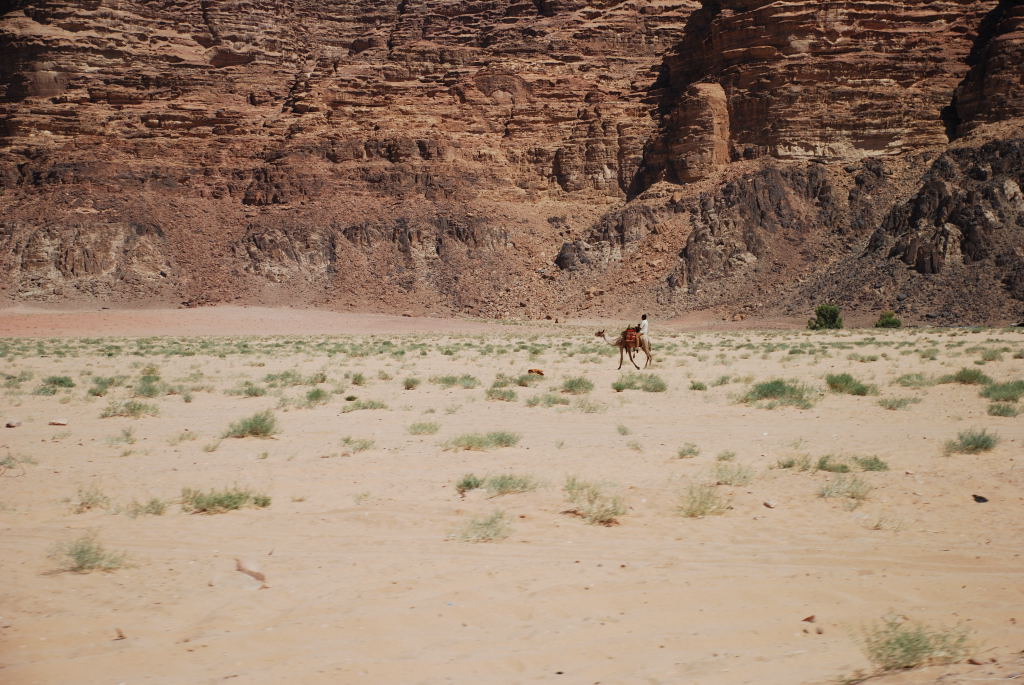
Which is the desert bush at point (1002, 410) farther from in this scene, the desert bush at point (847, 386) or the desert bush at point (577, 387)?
the desert bush at point (577, 387)

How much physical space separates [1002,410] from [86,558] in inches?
489

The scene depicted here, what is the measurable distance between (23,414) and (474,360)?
14.9 m

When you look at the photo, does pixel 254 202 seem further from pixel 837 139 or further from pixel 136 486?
pixel 136 486

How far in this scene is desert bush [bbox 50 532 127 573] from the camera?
591 cm

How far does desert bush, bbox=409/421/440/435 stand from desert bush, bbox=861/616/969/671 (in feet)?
28.3

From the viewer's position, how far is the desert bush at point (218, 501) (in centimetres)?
772

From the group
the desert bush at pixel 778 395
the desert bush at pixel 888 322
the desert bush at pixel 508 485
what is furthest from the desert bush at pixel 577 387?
the desert bush at pixel 888 322

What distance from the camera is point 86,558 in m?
5.91

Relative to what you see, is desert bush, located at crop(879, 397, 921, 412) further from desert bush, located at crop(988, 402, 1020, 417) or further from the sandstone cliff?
the sandstone cliff

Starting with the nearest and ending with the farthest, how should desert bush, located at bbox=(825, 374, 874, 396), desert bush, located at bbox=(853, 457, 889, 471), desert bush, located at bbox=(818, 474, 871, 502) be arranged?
desert bush, located at bbox=(818, 474, 871, 502) → desert bush, located at bbox=(853, 457, 889, 471) → desert bush, located at bbox=(825, 374, 874, 396)

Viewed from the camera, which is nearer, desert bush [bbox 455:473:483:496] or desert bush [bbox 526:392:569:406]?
desert bush [bbox 455:473:483:496]

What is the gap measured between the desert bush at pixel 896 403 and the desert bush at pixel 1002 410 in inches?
53.6

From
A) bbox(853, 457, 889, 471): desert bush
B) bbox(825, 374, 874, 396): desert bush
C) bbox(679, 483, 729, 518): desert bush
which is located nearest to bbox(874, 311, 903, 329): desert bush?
bbox(825, 374, 874, 396): desert bush

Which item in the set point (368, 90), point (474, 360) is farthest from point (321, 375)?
point (368, 90)
